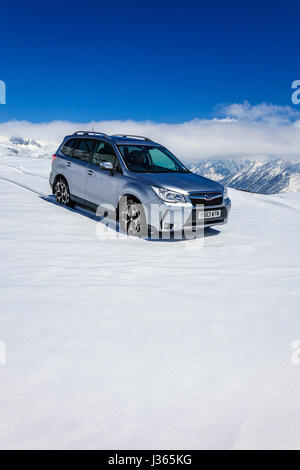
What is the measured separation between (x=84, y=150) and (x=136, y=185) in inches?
88.7

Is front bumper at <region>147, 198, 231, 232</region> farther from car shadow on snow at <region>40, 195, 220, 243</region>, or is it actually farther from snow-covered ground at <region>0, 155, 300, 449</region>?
snow-covered ground at <region>0, 155, 300, 449</region>

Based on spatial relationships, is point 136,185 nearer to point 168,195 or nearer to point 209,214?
point 168,195

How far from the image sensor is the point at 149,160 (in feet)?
25.9

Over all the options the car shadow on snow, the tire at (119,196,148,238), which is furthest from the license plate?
the tire at (119,196,148,238)

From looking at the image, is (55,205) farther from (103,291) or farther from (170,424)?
(170,424)

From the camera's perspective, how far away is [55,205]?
945 cm

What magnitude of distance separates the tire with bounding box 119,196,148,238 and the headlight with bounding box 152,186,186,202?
435mm

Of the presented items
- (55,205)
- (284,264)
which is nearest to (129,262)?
(284,264)

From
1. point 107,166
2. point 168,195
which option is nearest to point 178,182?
point 168,195

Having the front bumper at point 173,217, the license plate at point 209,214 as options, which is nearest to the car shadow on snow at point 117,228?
the front bumper at point 173,217

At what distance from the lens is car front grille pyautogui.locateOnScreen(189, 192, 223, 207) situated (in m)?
6.53

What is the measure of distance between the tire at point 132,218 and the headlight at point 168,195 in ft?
1.43

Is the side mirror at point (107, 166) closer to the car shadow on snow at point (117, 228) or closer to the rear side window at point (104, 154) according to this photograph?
the rear side window at point (104, 154)

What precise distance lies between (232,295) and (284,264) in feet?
5.61
